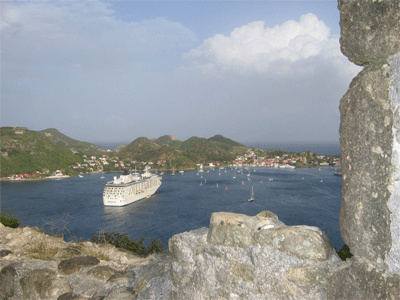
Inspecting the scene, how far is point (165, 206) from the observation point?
32625 mm

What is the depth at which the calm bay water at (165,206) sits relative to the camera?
24.0 metres

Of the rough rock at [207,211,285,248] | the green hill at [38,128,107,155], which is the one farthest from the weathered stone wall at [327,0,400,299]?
the green hill at [38,128,107,155]

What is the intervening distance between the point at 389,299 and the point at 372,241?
13.4 inches

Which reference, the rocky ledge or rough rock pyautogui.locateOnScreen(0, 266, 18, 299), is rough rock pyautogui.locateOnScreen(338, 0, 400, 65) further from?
rough rock pyautogui.locateOnScreen(0, 266, 18, 299)

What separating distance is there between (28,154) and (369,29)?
229ft

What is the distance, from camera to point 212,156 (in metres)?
93.8

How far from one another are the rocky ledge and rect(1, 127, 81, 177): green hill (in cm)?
5925

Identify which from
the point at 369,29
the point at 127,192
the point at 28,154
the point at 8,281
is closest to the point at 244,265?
the point at 369,29

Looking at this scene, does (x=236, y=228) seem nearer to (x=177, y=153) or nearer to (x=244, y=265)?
(x=244, y=265)

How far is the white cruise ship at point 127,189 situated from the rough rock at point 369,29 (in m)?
33.6

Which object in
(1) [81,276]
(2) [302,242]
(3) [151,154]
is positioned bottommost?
(3) [151,154]

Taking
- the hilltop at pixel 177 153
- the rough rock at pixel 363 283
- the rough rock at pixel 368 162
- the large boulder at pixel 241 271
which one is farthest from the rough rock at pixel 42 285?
the hilltop at pixel 177 153

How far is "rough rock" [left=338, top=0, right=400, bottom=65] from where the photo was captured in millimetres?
1690

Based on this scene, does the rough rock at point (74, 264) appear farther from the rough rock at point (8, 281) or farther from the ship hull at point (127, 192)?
the ship hull at point (127, 192)
